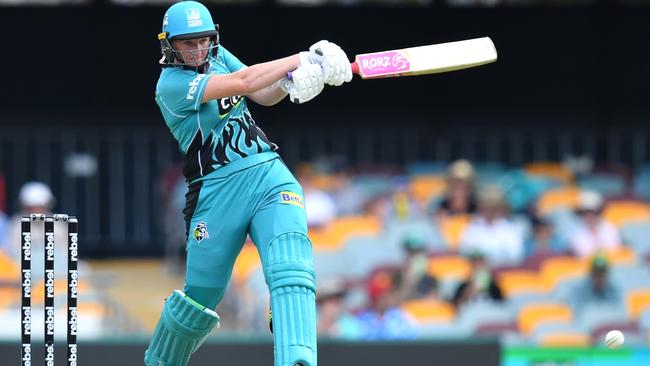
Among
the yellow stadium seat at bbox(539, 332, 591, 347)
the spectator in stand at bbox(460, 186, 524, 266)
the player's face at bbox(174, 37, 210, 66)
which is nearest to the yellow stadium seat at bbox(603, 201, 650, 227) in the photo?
the spectator in stand at bbox(460, 186, 524, 266)

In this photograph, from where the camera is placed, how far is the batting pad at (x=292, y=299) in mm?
5730

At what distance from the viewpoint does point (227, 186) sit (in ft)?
19.8

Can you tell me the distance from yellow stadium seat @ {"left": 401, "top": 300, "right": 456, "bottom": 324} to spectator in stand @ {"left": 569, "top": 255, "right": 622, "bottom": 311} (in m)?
1.02

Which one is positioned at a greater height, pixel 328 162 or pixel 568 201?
pixel 328 162

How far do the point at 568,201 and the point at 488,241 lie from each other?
139 centimetres

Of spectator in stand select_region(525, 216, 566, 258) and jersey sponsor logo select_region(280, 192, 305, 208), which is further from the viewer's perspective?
spectator in stand select_region(525, 216, 566, 258)

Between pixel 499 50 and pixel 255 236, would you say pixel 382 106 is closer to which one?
pixel 499 50

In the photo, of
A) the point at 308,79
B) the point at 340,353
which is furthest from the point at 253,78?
the point at 340,353

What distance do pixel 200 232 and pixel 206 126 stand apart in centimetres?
44

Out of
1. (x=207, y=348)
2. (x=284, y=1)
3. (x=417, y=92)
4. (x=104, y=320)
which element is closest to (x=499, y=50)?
(x=417, y=92)

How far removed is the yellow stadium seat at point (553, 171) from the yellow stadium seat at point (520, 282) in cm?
268

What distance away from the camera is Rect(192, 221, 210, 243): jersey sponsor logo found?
607cm

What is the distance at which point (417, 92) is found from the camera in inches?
608

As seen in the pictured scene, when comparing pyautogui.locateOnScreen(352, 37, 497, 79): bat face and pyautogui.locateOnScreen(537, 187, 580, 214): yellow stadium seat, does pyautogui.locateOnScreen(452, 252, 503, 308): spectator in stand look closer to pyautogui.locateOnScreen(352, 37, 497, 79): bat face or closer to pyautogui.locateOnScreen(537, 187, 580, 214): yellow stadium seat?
pyautogui.locateOnScreen(537, 187, 580, 214): yellow stadium seat
